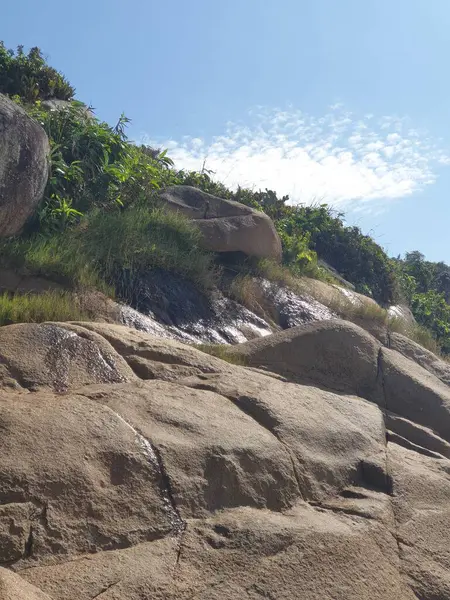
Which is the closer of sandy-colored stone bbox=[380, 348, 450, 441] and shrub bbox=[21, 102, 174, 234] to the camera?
sandy-colored stone bbox=[380, 348, 450, 441]

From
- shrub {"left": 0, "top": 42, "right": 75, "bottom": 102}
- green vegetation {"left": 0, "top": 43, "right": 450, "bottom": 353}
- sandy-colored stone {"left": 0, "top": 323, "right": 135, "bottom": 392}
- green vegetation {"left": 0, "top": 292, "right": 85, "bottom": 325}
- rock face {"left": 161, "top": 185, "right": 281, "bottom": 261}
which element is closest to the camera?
sandy-colored stone {"left": 0, "top": 323, "right": 135, "bottom": 392}

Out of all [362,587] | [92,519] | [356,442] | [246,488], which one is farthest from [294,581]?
[356,442]

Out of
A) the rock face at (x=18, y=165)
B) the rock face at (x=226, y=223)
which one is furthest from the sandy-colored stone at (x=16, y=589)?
the rock face at (x=226, y=223)

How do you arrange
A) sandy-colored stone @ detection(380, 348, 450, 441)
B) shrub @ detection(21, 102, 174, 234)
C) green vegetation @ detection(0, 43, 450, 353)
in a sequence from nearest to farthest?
sandy-colored stone @ detection(380, 348, 450, 441) → green vegetation @ detection(0, 43, 450, 353) → shrub @ detection(21, 102, 174, 234)

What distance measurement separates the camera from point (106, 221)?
10.4 metres

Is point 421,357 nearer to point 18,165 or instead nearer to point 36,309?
point 36,309

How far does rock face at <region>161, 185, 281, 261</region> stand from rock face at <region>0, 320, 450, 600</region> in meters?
5.20

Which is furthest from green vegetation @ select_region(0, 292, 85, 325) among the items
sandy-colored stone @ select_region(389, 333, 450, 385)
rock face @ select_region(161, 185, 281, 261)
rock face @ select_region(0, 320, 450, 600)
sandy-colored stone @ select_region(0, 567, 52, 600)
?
rock face @ select_region(161, 185, 281, 261)

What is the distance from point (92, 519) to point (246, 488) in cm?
110

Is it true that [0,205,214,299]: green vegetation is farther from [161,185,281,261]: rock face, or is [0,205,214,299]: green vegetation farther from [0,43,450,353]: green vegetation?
[161,185,281,261]: rock face

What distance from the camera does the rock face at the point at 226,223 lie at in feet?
38.5

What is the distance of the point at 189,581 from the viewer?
4.14m

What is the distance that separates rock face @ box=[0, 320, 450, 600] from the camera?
4.12 meters

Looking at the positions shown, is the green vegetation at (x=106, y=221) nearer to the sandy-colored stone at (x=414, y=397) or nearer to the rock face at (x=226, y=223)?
the rock face at (x=226, y=223)
